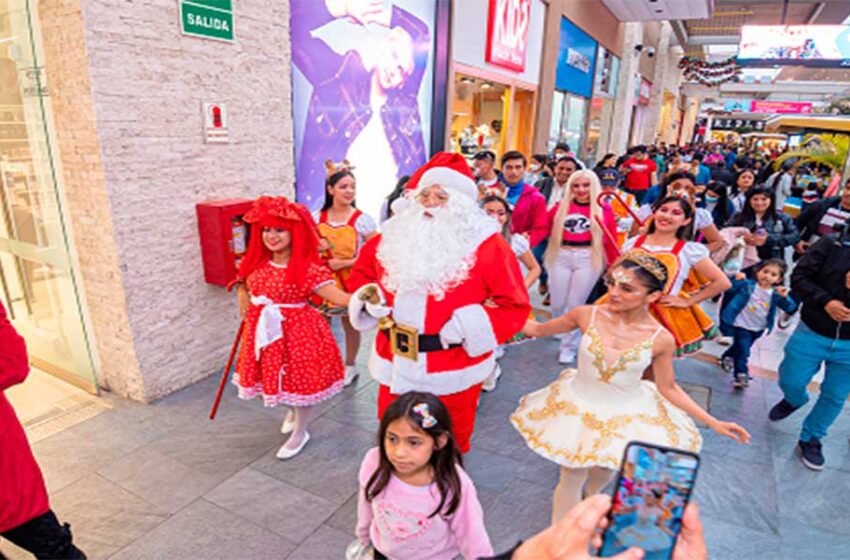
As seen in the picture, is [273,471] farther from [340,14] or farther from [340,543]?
[340,14]

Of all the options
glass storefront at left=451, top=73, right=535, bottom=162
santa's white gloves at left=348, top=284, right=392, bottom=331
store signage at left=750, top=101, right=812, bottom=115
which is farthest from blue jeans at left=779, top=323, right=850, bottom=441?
store signage at left=750, top=101, right=812, bottom=115

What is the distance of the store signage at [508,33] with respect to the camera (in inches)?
330

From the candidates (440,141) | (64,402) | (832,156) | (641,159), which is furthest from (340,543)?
(832,156)

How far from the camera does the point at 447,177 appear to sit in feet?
9.11

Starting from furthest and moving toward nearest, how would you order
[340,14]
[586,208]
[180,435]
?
[340,14] → [586,208] → [180,435]

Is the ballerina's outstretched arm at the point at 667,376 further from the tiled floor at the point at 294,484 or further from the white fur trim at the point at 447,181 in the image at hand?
the white fur trim at the point at 447,181

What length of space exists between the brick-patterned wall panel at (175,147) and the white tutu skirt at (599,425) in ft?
9.21

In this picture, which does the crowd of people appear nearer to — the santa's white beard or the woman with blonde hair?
the santa's white beard

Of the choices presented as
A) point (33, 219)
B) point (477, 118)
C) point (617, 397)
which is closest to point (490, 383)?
point (617, 397)

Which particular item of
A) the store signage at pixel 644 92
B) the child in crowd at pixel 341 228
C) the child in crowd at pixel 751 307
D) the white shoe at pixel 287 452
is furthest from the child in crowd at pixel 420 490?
the store signage at pixel 644 92

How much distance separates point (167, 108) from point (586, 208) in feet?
11.3

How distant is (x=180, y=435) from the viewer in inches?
138

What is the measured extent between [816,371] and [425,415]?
2.98 m

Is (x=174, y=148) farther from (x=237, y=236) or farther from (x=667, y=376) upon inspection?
(x=667, y=376)
